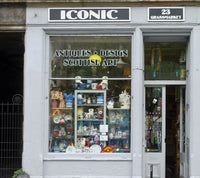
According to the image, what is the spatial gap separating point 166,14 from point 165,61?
131 cm

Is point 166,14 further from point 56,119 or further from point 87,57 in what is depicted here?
point 56,119

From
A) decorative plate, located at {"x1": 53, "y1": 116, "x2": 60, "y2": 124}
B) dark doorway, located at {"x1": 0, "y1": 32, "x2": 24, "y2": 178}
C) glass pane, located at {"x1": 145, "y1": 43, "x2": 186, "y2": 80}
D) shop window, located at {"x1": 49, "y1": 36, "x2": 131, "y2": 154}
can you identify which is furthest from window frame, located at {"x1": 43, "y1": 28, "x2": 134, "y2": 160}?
dark doorway, located at {"x1": 0, "y1": 32, "x2": 24, "y2": 178}

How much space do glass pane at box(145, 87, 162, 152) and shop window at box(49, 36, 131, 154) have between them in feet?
2.22

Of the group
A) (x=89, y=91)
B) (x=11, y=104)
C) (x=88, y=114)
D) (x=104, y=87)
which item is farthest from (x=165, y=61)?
(x=11, y=104)

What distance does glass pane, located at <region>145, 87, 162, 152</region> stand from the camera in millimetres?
8961

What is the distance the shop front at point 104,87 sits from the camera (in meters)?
8.39

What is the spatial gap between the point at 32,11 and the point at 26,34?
1.92 ft

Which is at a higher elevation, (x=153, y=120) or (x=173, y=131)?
(x=153, y=120)

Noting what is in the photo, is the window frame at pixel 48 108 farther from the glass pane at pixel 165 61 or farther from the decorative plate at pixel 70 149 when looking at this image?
the glass pane at pixel 165 61

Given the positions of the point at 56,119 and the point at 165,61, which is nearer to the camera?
the point at 56,119

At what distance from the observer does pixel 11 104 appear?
9.20m

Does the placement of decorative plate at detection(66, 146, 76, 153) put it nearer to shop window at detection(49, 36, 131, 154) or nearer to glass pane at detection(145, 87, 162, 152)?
shop window at detection(49, 36, 131, 154)

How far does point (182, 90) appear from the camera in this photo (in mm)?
9281

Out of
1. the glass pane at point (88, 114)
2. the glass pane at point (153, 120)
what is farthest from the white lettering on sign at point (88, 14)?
the glass pane at point (153, 120)
